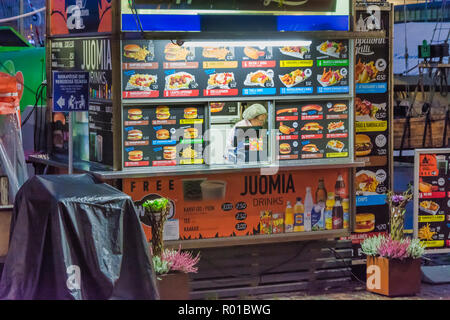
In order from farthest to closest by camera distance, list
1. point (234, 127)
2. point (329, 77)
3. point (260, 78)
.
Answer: point (329, 77) < point (234, 127) < point (260, 78)

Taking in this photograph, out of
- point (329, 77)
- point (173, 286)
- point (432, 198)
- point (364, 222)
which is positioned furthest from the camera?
point (364, 222)

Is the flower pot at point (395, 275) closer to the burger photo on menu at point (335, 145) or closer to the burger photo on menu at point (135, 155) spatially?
the burger photo on menu at point (335, 145)

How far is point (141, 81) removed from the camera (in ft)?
30.2

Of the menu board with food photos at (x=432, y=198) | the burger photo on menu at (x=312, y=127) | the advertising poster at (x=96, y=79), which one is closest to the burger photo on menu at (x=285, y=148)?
the burger photo on menu at (x=312, y=127)

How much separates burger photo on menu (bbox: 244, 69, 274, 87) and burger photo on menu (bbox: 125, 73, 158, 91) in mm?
991

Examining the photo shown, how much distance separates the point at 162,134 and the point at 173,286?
182cm

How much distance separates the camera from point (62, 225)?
664 centimetres

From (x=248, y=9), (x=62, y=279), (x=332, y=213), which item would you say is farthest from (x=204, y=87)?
(x=62, y=279)

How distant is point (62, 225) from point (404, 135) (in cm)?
1190

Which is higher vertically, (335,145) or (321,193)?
(335,145)

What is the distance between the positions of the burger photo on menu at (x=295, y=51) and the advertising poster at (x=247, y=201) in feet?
3.98

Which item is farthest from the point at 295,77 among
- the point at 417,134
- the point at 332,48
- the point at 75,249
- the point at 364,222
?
the point at 417,134

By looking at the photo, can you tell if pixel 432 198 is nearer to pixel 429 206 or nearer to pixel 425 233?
pixel 429 206

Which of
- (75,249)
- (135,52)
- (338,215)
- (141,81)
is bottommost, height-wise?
(338,215)
